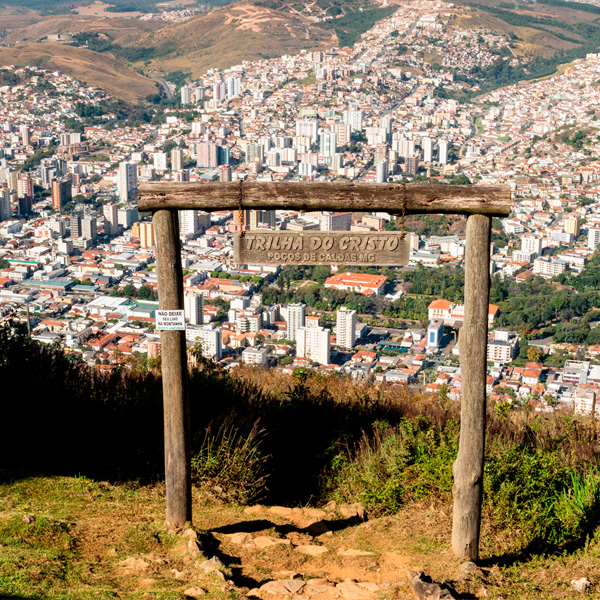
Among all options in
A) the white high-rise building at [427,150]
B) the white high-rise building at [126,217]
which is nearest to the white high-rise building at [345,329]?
the white high-rise building at [126,217]

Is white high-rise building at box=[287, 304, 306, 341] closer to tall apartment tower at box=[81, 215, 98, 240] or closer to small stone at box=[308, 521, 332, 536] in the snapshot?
small stone at box=[308, 521, 332, 536]

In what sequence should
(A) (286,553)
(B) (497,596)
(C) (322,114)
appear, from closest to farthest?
(B) (497,596) < (A) (286,553) < (C) (322,114)

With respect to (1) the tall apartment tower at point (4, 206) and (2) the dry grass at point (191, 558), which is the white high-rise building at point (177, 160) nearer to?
(1) the tall apartment tower at point (4, 206)

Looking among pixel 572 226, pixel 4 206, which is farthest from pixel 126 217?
pixel 572 226

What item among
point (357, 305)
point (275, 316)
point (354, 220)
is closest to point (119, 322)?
point (275, 316)

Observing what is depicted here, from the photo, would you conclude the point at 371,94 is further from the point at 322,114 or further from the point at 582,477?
the point at 582,477
